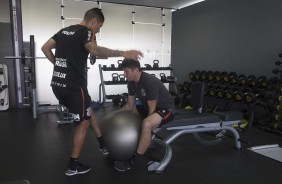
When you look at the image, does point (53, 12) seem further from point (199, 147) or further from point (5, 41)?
point (199, 147)

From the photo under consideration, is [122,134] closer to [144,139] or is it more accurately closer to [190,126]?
[144,139]

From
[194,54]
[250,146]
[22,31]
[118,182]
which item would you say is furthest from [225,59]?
[22,31]

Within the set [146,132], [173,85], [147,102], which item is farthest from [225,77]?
[146,132]

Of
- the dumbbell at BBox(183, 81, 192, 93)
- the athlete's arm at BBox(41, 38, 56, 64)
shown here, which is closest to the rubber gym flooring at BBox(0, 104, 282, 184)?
the athlete's arm at BBox(41, 38, 56, 64)

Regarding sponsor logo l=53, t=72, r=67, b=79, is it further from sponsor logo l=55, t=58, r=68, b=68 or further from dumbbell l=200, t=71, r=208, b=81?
dumbbell l=200, t=71, r=208, b=81

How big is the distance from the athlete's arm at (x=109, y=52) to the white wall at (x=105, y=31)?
154 inches

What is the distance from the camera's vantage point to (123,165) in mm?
2225

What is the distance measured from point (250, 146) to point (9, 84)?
454 centimetres

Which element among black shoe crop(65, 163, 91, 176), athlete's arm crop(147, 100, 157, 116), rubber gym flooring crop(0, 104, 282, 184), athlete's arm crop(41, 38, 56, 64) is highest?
athlete's arm crop(41, 38, 56, 64)

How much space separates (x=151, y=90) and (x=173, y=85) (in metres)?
3.98

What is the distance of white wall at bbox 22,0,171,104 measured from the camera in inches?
208

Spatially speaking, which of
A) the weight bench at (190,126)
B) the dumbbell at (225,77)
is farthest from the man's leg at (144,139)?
the dumbbell at (225,77)

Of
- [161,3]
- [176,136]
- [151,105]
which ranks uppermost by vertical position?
[161,3]

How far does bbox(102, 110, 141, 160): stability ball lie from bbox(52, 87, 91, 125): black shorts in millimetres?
253
